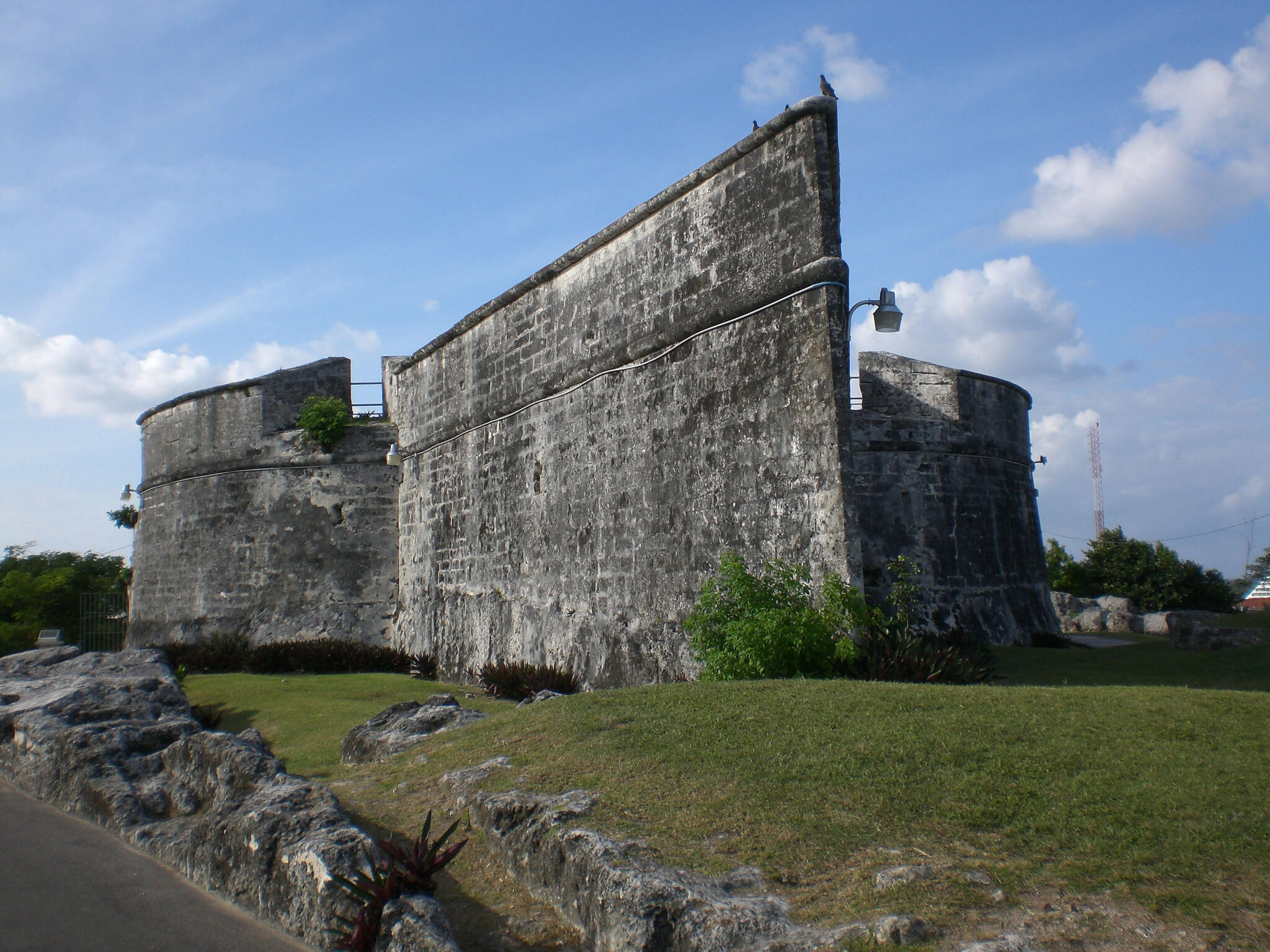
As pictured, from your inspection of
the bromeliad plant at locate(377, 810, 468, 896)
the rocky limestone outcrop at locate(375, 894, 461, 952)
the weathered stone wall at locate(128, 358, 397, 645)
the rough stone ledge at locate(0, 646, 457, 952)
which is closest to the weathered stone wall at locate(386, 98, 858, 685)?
the weathered stone wall at locate(128, 358, 397, 645)

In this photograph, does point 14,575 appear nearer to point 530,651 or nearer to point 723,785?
point 530,651

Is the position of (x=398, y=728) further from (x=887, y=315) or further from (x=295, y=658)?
(x=295, y=658)

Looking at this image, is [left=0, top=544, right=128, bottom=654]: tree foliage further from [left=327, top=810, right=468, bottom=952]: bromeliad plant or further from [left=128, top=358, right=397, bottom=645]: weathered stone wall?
[left=327, top=810, right=468, bottom=952]: bromeliad plant

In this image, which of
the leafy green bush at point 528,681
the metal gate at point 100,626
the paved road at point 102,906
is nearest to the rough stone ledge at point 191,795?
the paved road at point 102,906

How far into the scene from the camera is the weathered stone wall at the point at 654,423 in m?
7.72

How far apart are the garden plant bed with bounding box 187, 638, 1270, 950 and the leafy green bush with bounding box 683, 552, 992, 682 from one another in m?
0.78

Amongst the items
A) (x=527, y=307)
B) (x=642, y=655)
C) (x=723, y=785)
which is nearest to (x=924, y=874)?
(x=723, y=785)

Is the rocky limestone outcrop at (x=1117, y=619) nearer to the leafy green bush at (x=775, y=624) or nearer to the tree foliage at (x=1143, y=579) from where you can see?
the tree foliage at (x=1143, y=579)

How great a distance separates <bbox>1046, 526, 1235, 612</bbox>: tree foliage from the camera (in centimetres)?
2394

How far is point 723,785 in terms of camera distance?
454 centimetres

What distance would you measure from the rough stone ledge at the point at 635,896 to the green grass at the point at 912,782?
15cm

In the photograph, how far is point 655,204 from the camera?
952 cm

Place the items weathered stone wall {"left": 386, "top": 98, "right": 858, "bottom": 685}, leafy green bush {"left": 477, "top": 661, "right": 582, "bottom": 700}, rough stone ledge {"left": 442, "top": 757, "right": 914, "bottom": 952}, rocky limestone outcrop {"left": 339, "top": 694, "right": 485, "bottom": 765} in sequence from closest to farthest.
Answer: rough stone ledge {"left": 442, "top": 757, "right": 914, "bottom": 952}
rocky limestone outcrop {"left": 339, "top": 694, "right": 485, "bottom": 765}
weathered stone wall {"left": 386, "top": 98, "right": 858, "bottom": 685}
leafy green bush {"left": 477, "top": 661, "right": 582, "bottom": 700}

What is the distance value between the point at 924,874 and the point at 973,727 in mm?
1563
